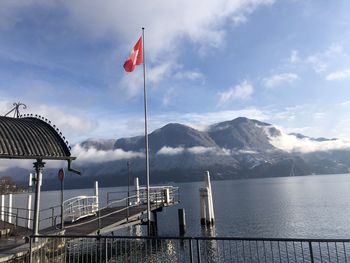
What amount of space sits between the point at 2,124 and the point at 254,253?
65.7ft

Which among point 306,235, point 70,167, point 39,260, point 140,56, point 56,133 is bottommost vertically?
point 306,235

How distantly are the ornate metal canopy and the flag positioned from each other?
387 inches

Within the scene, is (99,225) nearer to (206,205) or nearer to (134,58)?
(134,58)

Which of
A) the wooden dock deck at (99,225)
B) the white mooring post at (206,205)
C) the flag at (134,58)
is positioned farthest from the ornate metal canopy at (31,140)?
the white mooring post at (206,205)

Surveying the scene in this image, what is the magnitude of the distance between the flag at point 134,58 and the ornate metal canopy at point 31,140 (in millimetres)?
9835

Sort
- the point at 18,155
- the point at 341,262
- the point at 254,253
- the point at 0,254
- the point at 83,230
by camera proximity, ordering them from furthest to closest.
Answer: the point at 254,253, the point at 341,262, the point at 83,230, the point at 18,155, the point at 0,254

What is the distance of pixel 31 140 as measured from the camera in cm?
1475

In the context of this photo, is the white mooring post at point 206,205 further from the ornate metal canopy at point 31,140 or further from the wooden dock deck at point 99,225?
the ornate metal canopy at point 31,140

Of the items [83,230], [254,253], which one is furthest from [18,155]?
[254,253]

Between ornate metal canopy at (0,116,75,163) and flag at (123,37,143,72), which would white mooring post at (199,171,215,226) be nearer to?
flag at (123,37,143,72)

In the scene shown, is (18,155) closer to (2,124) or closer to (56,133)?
(2,124)

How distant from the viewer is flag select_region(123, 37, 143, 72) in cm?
2523

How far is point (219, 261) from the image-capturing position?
24859 millimetres

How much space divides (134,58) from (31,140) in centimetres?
1297
